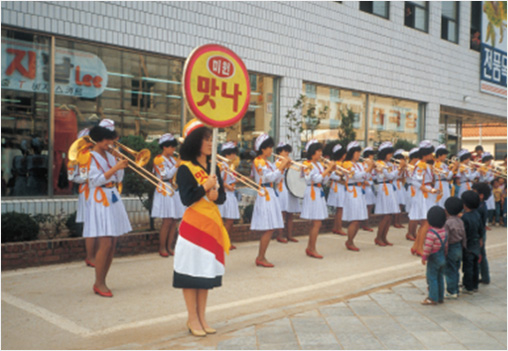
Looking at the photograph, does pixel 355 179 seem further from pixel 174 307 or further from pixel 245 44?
pixel 174 307

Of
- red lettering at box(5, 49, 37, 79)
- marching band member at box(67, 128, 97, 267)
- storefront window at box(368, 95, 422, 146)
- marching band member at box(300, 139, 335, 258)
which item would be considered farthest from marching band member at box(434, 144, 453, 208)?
red lettering at box(5, 49, 37, 79)

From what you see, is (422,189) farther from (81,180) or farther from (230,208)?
(81,180)

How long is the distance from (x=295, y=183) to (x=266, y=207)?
1.73 meters

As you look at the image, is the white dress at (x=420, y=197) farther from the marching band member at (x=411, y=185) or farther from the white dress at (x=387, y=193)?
the white dress at (x=387, y=193)

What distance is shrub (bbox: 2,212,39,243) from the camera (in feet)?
24.9

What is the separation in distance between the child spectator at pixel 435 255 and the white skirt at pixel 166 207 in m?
4.01

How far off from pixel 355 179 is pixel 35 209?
18.2ft

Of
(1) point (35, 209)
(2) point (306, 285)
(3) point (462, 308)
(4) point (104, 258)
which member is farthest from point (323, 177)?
(1) point (35, 209)

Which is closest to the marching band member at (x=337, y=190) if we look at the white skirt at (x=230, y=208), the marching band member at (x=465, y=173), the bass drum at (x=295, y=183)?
the bass drum at (x=295, y=183)

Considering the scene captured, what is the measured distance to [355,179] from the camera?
10.1 m

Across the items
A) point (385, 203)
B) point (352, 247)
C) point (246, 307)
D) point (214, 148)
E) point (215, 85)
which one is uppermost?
point (215, 85)

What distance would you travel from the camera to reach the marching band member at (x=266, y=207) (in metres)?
8.06

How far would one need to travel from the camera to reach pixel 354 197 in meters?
9.93

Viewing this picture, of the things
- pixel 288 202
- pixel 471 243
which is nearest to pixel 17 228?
pixel 288 202
